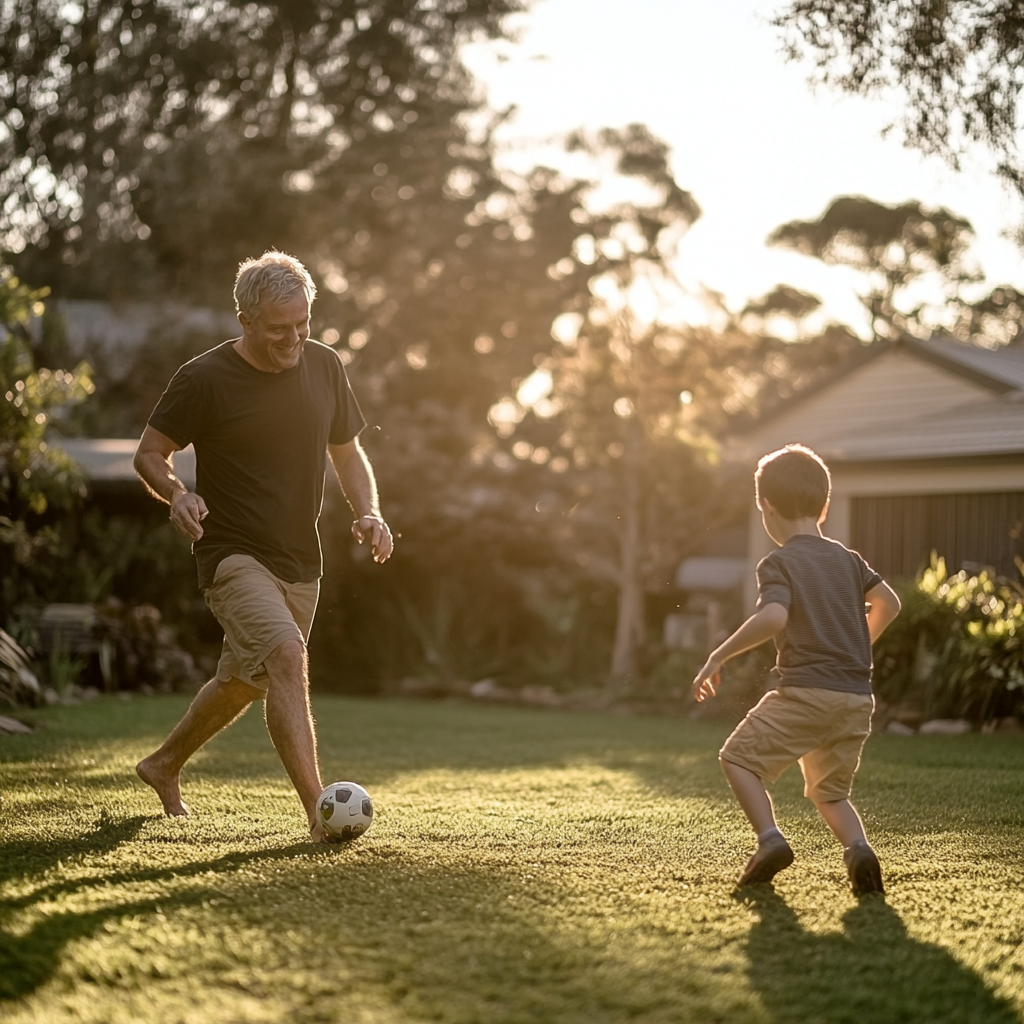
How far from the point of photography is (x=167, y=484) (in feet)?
15.2

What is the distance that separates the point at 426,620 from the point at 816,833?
11742 mm

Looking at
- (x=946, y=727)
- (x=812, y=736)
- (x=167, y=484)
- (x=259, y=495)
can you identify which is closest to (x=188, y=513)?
(x=167, y=484)

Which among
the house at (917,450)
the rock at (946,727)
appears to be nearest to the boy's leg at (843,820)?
the rock at (946,727)

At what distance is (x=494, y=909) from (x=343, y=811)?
97cm

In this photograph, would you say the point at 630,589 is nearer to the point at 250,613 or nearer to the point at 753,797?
the point at 250,613

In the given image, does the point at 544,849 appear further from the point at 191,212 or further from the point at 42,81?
the point at 42,81

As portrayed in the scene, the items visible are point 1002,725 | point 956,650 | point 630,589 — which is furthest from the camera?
point 630,589

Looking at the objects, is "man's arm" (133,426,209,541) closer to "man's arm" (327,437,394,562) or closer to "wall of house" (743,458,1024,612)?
"man's arm" (327,437,394,562)

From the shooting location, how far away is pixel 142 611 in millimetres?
13570

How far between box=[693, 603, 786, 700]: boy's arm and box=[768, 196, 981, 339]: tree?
39628 millimetres

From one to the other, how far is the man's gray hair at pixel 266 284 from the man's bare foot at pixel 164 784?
1.65 meters

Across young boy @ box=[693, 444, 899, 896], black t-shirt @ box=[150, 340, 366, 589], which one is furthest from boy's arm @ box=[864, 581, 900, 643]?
black t-shirt @ box=[150, 340, 366, 589]

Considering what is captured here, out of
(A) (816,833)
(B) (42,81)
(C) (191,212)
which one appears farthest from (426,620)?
(B) (42,81)

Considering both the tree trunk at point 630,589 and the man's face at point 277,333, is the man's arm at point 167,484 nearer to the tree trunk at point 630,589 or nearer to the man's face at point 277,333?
the man's face at point 277,333
